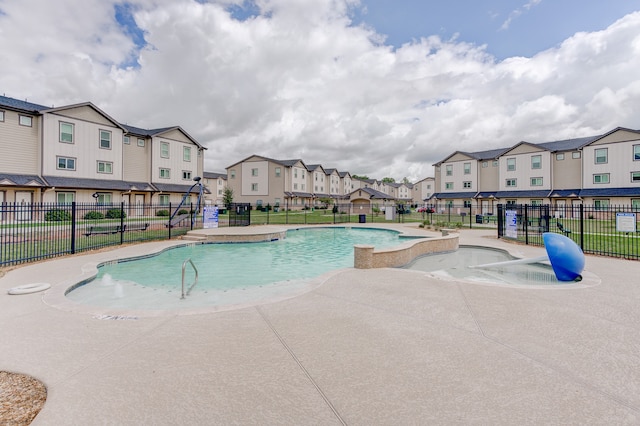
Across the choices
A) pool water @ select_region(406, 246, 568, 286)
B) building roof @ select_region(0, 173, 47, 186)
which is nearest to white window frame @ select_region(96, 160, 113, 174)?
building roof @ select_region(0, 173, 47, 186)

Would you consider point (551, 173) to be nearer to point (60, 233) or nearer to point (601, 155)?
point (601, 155)

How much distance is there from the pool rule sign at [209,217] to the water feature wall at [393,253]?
13.8 meters

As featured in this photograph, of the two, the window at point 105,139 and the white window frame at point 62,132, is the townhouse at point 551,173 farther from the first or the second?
the white window frame at point 62,132

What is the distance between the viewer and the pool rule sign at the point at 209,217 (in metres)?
20.7

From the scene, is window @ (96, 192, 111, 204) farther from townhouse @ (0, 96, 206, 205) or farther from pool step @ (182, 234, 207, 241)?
pool step @ (182, 234, 207, 241)

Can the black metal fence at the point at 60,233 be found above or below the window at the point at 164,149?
below

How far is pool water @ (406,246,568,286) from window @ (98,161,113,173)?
111 ft

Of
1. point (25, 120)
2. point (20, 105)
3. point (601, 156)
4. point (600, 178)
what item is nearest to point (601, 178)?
point (600, 178)

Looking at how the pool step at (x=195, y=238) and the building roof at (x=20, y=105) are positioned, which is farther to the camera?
the building roof at (x=20, y=105)

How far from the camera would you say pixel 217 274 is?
35.0 ft

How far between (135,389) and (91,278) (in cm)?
705

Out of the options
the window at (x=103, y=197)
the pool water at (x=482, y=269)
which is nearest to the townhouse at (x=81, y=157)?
the window at (x=103, y=197)

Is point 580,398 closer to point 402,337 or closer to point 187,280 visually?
point 402,337

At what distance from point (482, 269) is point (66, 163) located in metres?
36.0
